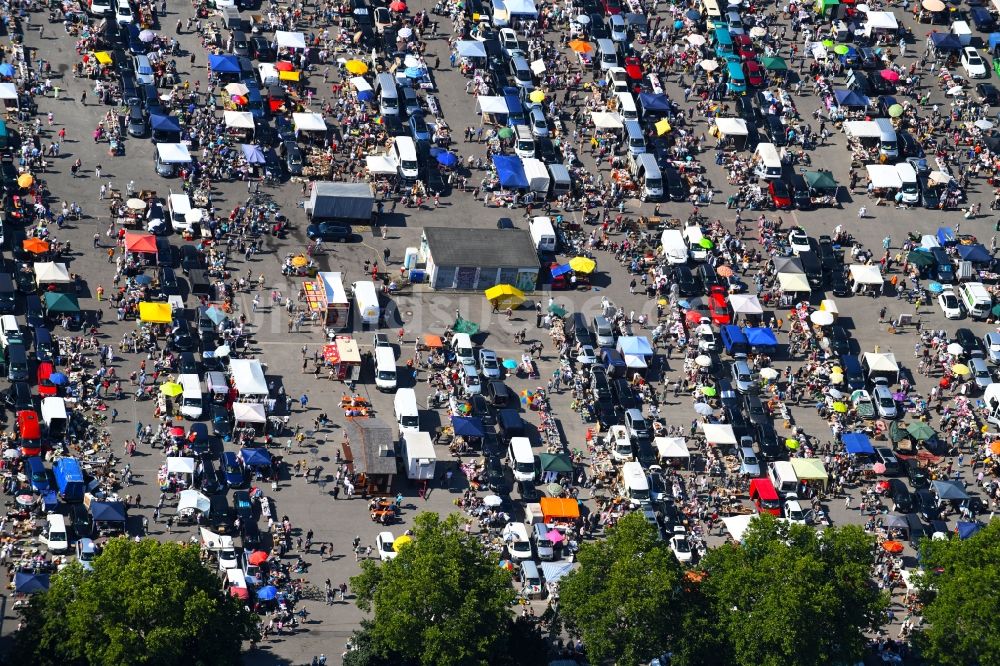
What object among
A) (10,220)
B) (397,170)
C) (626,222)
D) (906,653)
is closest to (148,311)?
(10,220)

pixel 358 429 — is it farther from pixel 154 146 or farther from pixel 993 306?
pixel 993 306

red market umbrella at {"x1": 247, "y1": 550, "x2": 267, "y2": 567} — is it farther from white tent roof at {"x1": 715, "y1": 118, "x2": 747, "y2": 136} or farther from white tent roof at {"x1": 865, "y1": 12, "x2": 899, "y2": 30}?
white tent roof at {"x1": 865, "y1": 12, "x2": 899, "y2": 30}

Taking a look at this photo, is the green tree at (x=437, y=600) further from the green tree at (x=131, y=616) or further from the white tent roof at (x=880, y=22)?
the white tent roof at (x=880, y=22)

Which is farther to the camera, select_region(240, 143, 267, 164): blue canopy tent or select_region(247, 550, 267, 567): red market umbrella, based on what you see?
select_region(240, 143, 267, 164): blue canopy tent

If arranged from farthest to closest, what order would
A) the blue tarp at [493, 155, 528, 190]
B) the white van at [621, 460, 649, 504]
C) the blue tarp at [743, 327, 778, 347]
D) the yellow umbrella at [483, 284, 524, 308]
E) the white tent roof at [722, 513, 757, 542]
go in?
the blue tarp at [493, 155, 528, 190]
the yellow umbrella at [483, 284, 524, 308]
the blue tarp at [743, 327, 778, 347]
the white van at [621, 460, 649, 504]
the white tent roof at [722, 513, 757, 542]

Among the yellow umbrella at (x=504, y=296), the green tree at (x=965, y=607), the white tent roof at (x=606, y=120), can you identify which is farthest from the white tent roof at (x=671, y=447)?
the white tent roof at (x=606, y=120)

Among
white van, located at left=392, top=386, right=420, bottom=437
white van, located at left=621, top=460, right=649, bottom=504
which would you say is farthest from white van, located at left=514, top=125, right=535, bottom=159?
white van, located at left=621, top=460, right=649, bottom=504

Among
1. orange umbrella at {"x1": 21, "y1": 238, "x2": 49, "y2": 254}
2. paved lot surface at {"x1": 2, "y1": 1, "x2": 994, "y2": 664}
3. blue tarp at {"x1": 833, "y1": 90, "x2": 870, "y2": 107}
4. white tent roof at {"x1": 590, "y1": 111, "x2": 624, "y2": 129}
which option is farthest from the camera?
blue tarp at {"x1": 833, "y1": 90, "x2": 870, "y2": 107}
